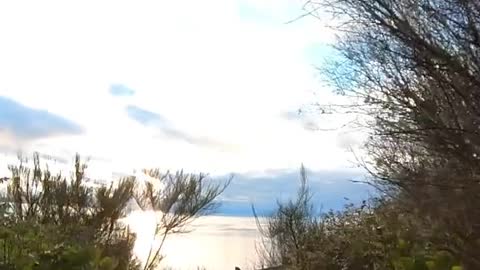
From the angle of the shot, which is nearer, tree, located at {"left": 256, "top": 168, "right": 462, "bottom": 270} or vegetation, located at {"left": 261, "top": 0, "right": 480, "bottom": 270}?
vegetation, located at {"left": 261, "top": 0, "right": 480, "bottom": 270}

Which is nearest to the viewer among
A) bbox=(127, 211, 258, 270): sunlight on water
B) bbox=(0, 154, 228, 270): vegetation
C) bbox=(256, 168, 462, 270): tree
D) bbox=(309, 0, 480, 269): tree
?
bbox=(309, 0, 480, 269): tree

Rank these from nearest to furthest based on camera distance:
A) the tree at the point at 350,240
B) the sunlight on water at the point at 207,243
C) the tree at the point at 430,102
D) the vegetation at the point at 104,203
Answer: the tree at the point at 430,102 → the tree at the point at 350,240 → the vegetation at the point at 104,203 → the sunlight on water at the point at 207,243

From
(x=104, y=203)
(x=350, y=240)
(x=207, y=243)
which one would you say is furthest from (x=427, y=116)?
(x=207, y=243)

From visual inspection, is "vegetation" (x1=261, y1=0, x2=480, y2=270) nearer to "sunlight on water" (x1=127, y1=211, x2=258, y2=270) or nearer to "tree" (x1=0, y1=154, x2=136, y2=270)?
"tree" (x1=0, y1=154, x2=136, y2=270)

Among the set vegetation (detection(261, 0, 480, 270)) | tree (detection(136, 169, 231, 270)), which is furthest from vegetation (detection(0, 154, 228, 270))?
vegetation (detection(261, 0, 480, 270))

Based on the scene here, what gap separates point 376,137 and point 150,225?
37.1ft

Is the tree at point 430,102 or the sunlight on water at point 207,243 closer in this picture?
the tree at point 430,102

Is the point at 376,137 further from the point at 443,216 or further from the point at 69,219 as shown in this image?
the point at 69,219

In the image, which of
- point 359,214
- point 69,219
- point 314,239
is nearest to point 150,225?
point 69,219

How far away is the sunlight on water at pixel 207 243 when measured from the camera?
16.8 meters

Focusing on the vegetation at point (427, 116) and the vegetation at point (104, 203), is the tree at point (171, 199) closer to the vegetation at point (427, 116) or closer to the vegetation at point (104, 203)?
the vegetation at point (104, 203)

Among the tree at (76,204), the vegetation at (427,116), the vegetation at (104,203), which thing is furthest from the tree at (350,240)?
the tree at (76,204)

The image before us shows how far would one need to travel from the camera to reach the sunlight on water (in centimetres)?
1683

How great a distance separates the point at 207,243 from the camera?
19156 mm
